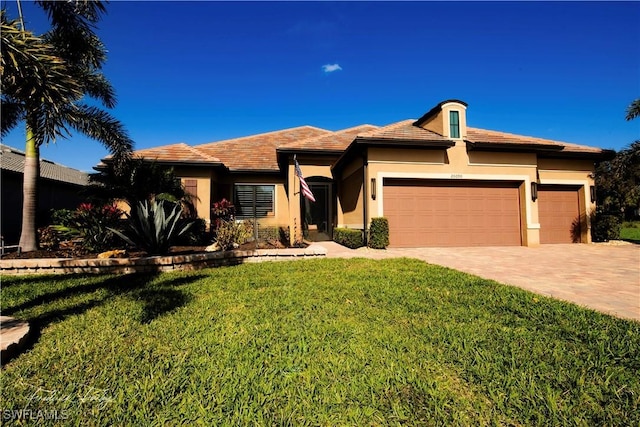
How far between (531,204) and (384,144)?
682 cm

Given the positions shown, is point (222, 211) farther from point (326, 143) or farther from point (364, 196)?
point (326, 143)

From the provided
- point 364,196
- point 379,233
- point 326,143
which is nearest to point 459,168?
point 364,196

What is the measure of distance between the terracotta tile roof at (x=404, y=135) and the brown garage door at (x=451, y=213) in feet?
5.37

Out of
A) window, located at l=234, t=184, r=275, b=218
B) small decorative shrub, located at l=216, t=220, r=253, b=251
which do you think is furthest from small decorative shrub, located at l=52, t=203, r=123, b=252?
window, located at l=234, t=184, r=275, b=218

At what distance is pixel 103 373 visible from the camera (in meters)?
2.51

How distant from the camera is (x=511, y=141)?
11.8 metres

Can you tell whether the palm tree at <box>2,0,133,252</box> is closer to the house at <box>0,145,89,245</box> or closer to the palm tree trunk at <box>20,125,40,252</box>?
the palm tree trunk at <box>20,125,40,252</box>

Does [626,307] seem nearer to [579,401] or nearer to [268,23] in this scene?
[579,401]

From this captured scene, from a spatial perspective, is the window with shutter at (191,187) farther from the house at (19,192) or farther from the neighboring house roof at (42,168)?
the neighboring house roof at (42,168)

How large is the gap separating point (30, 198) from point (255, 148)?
10.5 meters

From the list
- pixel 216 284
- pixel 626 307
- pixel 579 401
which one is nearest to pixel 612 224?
pixel 626 307

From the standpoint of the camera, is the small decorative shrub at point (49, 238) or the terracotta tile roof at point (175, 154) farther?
the terracotta tile roof at point (175, 154)

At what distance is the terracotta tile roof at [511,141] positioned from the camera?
37.7 ft

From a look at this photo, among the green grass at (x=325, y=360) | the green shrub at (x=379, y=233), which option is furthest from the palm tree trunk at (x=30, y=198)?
the green shrub at (x=379, y=233)
